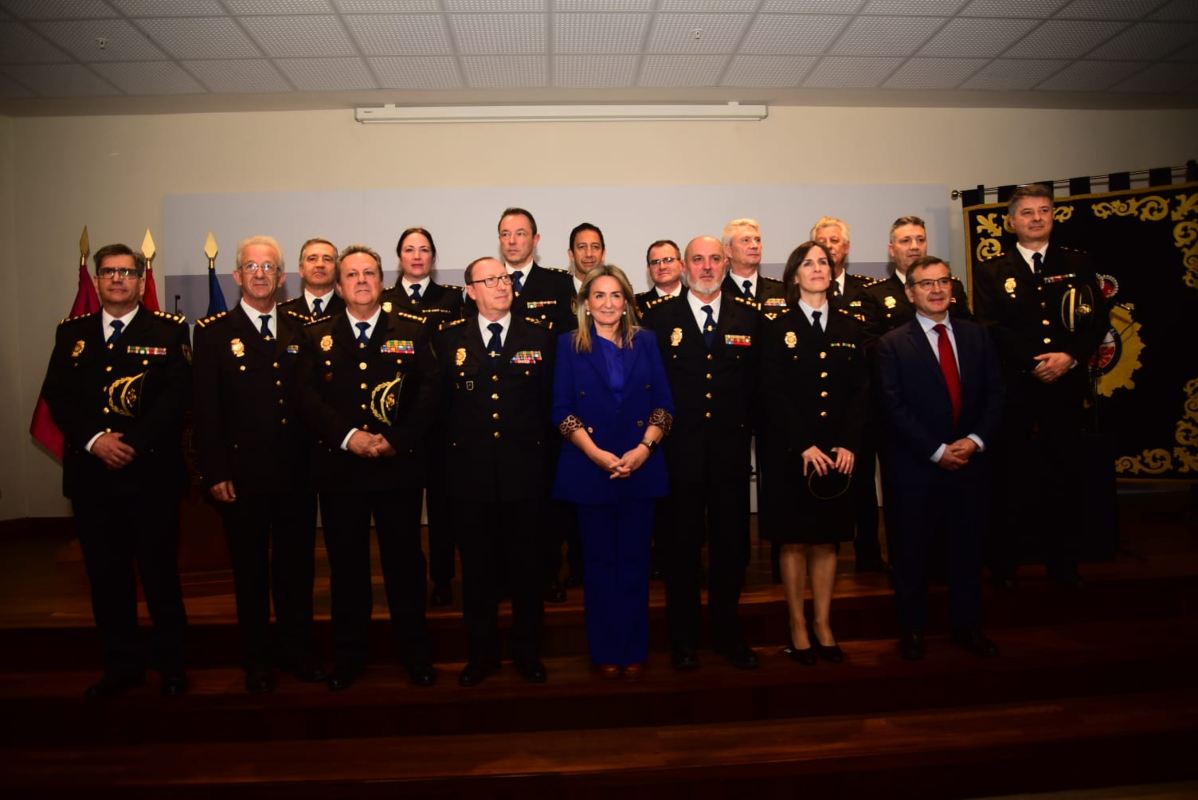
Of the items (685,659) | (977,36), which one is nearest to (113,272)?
(685,659)

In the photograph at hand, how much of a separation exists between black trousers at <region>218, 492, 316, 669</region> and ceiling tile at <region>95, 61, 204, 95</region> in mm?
3825

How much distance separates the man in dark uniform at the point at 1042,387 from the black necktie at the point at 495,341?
2222 millimetres

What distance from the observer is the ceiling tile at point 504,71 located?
5168 millimetres

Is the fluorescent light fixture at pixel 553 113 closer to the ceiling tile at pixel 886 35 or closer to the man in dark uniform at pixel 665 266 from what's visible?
the ceiling tile at pixel 886 35

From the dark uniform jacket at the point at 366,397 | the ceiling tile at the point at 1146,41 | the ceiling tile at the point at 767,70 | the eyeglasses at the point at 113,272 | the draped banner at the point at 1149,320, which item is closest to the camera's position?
the dark uniform jacket at the point at 366,397

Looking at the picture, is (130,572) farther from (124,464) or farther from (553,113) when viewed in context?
(553,113)

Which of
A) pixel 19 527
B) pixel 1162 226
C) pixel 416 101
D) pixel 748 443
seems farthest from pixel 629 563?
pixel 19 527

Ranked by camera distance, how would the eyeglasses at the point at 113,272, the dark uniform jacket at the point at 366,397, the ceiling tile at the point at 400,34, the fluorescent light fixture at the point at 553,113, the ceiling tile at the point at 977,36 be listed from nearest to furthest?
1. the dark uniform jacket at the point at 366,397
2. the eyeglasses at the point at 113,272
3. the ceiling tile at the point at 400,34
4. the ceiling tile at the point at 977,36
5. the fluorescent light fixture at the point at 553,113

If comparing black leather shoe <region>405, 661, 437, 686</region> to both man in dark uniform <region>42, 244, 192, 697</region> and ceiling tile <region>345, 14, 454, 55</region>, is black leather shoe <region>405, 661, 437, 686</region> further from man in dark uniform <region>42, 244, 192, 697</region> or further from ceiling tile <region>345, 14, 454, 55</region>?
ceiling tile <region>345, 14, 454, 55</region>

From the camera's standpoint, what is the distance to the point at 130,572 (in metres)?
3.01

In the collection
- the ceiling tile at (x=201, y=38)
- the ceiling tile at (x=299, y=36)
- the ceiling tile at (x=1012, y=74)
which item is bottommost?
the ceiling tile at (x=1012, y=74)

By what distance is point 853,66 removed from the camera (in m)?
5.44

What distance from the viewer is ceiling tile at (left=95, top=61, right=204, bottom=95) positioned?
5.18 m

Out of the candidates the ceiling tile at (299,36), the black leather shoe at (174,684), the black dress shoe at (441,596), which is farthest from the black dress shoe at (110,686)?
the ceiling tile at (299,36)
